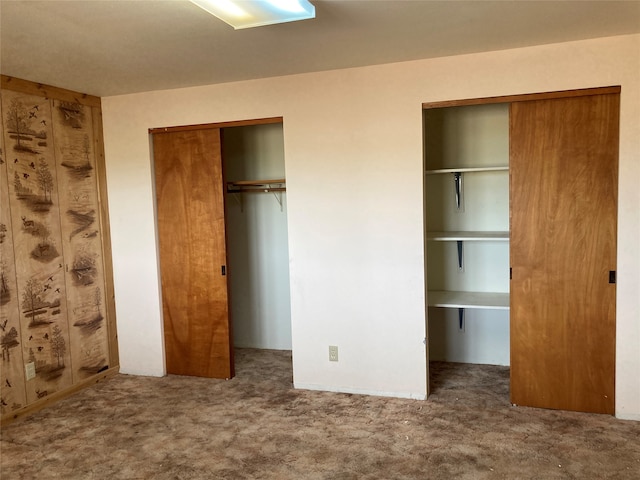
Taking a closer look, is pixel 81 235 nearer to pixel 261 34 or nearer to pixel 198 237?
pixel 198 237

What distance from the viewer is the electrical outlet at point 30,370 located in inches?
139

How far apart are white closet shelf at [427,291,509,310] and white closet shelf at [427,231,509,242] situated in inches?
18.0

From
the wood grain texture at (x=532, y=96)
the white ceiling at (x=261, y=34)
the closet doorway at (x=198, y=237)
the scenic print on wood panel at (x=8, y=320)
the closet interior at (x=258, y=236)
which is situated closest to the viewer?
the white ceiling at (x=261, y=34)

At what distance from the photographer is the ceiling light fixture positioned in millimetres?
2189

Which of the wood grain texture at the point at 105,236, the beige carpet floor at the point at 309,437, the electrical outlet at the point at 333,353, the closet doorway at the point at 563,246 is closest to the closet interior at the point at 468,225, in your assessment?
the beige carpet floor at the point at 309,437

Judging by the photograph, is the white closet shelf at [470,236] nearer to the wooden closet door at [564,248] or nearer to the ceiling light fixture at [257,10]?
the wooden closet door at [564,248]

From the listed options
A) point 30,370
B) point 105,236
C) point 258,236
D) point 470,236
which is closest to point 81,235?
point 105,236

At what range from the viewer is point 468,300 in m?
3.84

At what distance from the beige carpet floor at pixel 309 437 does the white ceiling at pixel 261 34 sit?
7.70ft

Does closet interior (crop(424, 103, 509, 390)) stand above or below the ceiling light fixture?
below

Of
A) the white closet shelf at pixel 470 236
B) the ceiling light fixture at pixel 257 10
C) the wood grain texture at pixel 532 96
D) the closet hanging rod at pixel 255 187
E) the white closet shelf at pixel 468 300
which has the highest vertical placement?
the ceiling light fixture at pixel 257 10

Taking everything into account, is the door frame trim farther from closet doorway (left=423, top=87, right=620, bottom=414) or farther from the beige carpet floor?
the beige carpet floor

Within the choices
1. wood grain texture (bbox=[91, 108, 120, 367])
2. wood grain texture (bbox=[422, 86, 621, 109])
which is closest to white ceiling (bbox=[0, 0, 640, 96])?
wood grain texture (bbox=[422, 86, 621, 109])

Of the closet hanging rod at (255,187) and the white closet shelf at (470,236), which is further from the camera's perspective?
the closet hanging rod at (255,187)
